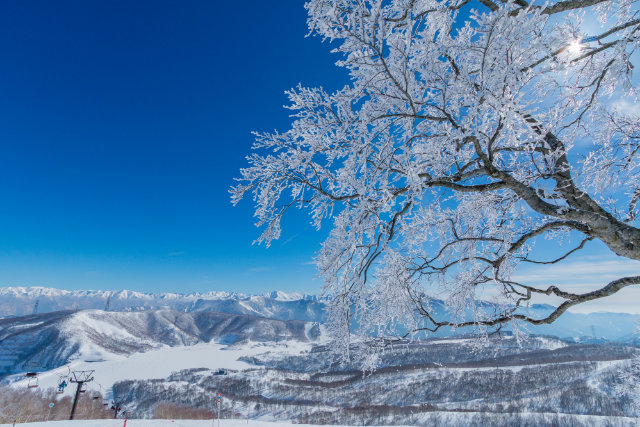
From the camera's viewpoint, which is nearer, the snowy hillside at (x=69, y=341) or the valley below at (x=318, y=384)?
the valley below at (x=318, y=384)

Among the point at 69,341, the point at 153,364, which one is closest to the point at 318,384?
the point at 153,364

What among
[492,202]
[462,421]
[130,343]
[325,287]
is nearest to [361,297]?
[325,287]

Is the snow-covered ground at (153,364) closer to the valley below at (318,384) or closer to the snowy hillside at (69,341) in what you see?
the valley below at (318,384)

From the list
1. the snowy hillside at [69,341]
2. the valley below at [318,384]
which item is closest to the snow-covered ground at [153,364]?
the valley below at [318,384]

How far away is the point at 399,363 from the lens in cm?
11462

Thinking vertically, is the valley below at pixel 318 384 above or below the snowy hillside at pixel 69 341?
below

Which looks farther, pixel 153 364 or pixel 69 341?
pixel 69 341

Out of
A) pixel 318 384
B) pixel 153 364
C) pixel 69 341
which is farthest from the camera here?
pixel 69 341

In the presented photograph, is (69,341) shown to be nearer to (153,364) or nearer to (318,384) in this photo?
(153,364)

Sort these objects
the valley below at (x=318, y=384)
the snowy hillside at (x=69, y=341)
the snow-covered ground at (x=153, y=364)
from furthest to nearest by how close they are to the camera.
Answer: the snowy hillside at (x=69, y=341) < the snow-covered ground at (x=153, y=364) < the valley below at (x=318, y=384)

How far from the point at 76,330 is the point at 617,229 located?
184 metres

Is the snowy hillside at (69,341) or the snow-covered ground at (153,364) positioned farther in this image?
the snowy hillside at (69,341)

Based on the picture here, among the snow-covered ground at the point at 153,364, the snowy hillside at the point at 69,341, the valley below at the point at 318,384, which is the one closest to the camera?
the valley below at the point at 318,384

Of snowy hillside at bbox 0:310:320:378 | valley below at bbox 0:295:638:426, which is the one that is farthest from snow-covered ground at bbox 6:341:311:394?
snowy hillside at bbox 0:310:320:378
